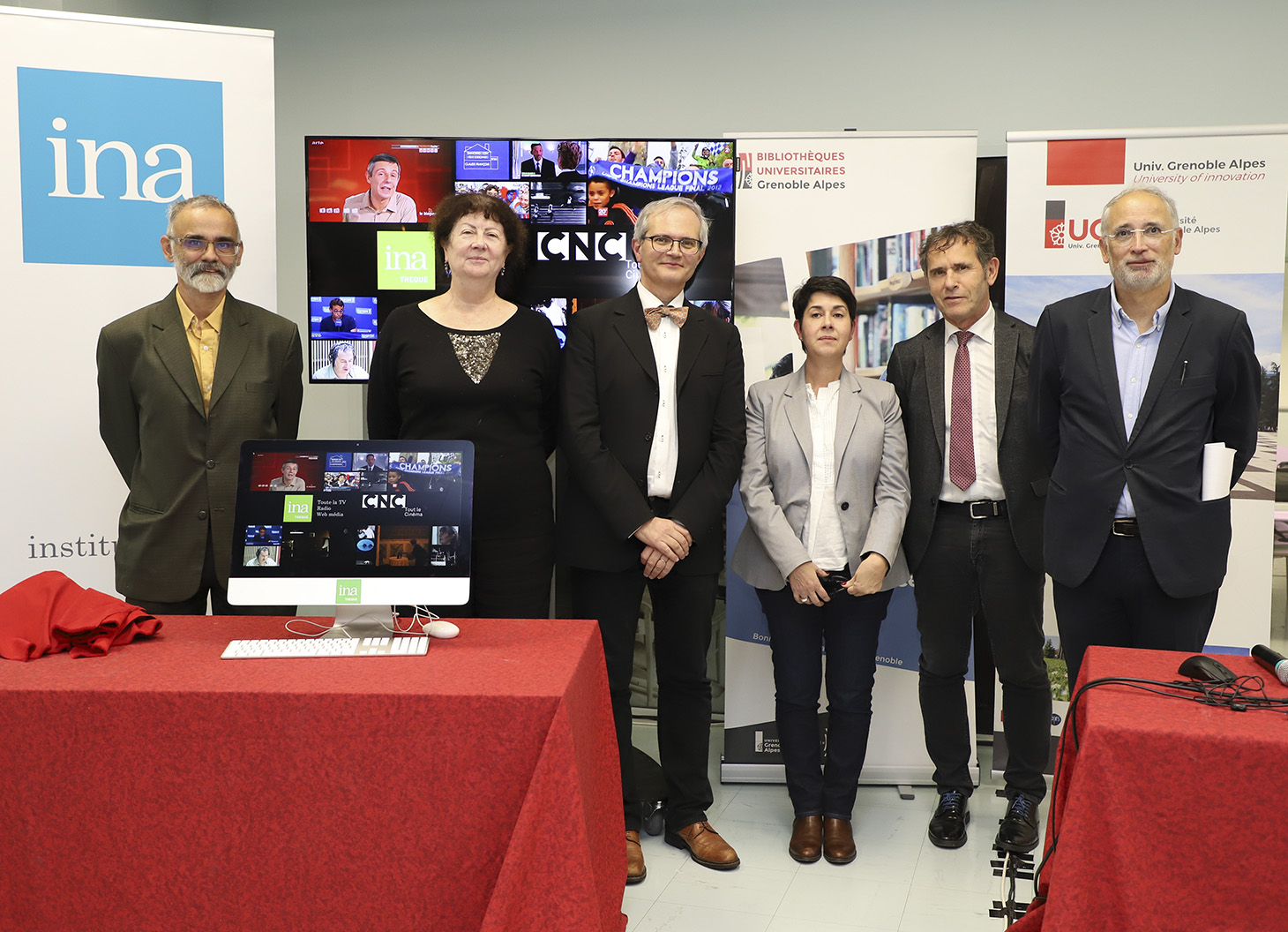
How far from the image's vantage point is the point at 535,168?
10.8 feet

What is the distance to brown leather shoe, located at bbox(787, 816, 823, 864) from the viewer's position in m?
2.82

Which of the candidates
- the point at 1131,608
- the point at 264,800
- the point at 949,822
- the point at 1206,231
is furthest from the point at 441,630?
the point at 1206,231

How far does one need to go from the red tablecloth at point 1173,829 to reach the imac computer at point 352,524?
1.19 m

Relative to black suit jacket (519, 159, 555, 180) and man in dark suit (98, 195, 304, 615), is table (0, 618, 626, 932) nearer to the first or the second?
man in dark suit (98, 195, 304, 615)

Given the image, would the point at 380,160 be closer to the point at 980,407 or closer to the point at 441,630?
the point at 441,630

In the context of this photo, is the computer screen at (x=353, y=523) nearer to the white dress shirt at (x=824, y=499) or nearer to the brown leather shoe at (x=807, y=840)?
the white dress shirt at (x=824, y=499)

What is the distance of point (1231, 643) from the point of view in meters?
3.40

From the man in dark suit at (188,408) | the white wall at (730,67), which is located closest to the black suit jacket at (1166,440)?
the white wall at (730,67)

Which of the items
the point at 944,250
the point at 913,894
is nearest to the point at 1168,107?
the point at 944,250

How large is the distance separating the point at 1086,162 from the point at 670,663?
218cm

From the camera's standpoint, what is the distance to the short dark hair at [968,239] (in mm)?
2895

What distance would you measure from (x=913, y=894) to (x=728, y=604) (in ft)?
3.70

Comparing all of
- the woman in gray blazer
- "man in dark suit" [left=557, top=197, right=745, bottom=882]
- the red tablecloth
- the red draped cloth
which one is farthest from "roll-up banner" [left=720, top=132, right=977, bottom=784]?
the red draped cloth

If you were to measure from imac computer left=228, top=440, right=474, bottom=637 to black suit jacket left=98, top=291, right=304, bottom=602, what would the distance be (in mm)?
578
